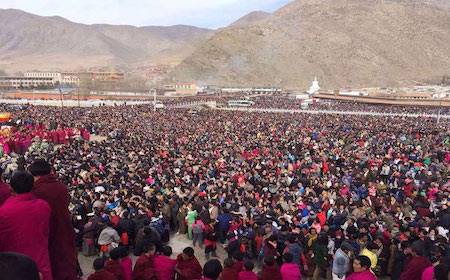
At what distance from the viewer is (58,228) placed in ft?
11.0

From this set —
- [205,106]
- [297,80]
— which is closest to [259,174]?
[205,106]

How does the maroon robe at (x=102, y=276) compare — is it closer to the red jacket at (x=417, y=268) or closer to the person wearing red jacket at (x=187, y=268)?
the person wearing red jacket at (x=187, y=268)

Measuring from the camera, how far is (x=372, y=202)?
919 cm

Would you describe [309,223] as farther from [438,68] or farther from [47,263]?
[438,68]

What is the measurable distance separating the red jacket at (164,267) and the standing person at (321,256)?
2.93 metres

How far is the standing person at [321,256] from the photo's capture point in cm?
631

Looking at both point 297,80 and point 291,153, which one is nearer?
point 291,153

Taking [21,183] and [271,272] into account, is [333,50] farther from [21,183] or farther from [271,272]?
[21,183]

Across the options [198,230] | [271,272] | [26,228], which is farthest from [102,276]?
[198,230]

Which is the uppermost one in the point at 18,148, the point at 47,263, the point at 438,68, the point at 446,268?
the point at 438,68

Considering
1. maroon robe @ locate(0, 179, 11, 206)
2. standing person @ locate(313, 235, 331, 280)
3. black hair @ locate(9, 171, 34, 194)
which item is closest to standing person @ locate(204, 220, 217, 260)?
standing person @ locate(313, 235, 331, 280)

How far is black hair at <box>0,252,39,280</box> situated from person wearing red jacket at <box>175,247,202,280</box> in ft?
9.19

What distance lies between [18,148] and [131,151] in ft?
19.6

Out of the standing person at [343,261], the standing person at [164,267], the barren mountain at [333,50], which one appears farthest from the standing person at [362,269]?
the barren mountain at [333,50]
